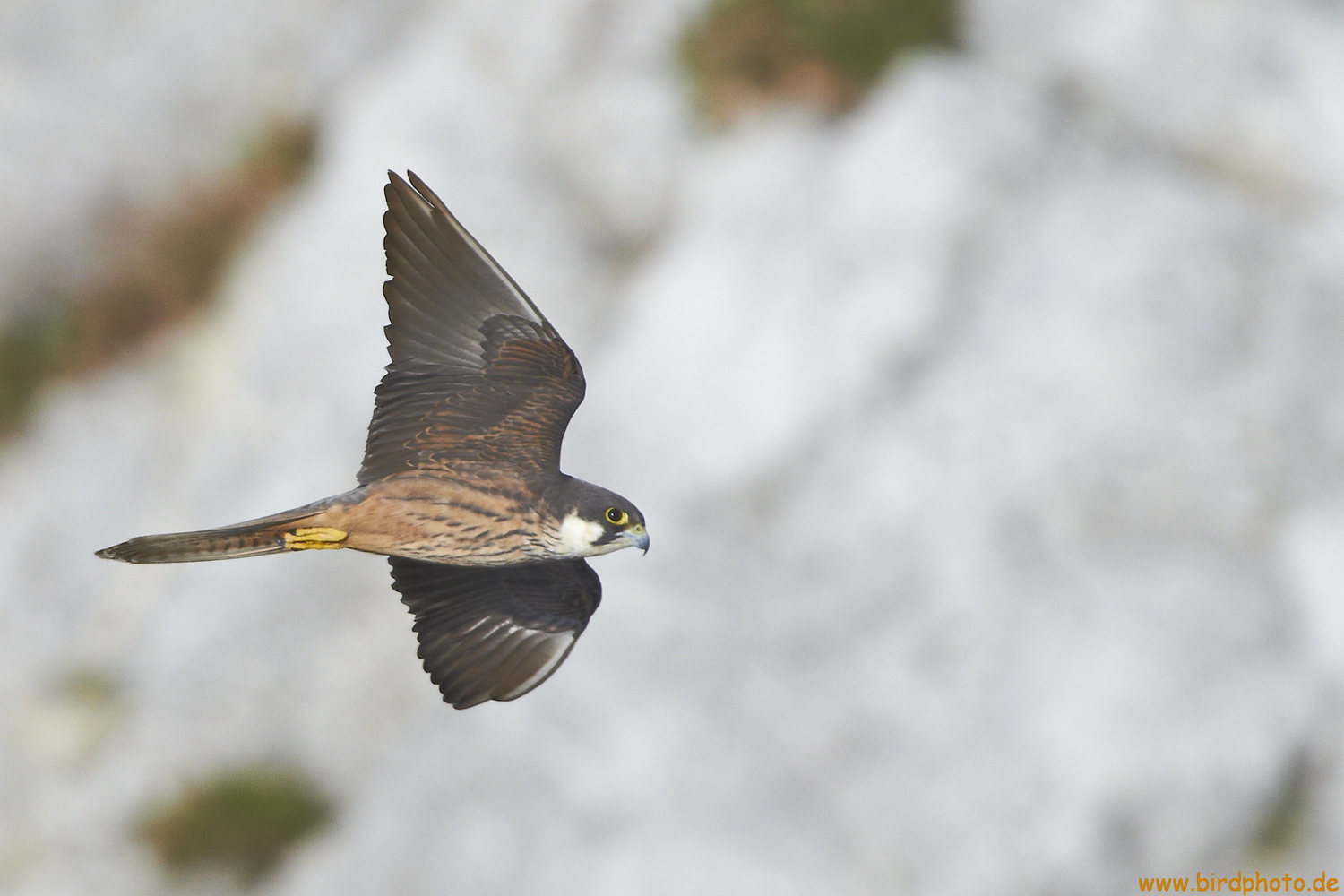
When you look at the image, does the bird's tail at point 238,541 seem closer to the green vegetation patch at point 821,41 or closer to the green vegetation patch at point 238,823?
the green vegetation patch at point 238,823

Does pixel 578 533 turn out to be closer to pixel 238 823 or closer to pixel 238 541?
pixel 238 541

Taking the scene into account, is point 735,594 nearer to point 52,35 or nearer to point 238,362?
point 238,362

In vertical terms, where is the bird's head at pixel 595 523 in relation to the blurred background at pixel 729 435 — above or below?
below

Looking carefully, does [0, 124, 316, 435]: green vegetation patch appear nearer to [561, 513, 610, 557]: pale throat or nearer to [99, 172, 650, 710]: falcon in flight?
[99, 172, 650, 710]: falcon in flight

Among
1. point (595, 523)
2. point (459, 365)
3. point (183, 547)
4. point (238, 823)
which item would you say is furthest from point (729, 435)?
point (183, 547)

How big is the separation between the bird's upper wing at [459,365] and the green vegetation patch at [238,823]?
7402 millimetres

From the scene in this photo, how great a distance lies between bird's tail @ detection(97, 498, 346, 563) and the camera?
553 cm

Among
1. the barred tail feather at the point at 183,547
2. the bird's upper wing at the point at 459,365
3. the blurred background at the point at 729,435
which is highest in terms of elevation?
the blurred background at the point at 729,435

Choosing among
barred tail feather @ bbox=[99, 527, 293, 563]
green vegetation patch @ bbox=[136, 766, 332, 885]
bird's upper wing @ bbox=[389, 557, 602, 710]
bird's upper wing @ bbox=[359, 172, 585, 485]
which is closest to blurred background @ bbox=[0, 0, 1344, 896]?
green vegetation patch @ bbox=[136, 766, 332, 885]

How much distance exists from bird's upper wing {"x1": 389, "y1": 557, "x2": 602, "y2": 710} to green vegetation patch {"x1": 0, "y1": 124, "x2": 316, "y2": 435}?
8.98 meters

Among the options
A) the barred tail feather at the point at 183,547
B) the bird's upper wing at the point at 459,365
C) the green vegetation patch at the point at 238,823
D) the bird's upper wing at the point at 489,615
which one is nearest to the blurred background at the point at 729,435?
the green vegetation patch at the point at 238,823

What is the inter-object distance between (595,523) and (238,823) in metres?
8.13

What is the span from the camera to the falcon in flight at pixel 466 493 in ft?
19.2

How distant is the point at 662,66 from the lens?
1402 centimetres
